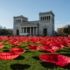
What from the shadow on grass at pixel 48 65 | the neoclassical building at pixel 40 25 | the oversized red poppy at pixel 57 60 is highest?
the neoclassical building at pixel 40 25

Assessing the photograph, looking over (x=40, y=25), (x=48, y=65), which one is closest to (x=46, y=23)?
(x=40, y=25)

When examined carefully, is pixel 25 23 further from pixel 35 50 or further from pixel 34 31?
pixel 35 50

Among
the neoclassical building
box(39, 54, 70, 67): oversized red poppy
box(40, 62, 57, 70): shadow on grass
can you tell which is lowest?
box(40, 62, 57, 70): shadow on grass

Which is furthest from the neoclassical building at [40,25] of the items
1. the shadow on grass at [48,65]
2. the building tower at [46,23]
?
the shadow on grass at [48,65]

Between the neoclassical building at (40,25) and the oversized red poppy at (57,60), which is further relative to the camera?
the neoclassical building at (40,25)

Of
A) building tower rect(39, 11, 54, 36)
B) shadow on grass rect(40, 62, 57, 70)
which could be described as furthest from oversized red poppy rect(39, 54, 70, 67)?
building tower rect(39, 11, 54, 36)

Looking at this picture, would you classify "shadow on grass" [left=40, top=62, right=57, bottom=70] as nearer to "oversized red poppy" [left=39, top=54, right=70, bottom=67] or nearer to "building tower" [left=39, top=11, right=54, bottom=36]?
"oversized red poppy" [left=39, top=54, right=70, bottom=67]

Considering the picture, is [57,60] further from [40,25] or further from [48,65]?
[40,25]

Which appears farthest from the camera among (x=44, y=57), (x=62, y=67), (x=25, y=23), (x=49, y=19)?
(x=25, y=23)

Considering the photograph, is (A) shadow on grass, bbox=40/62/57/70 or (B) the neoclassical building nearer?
(A) shadow on grass, bbox=40/62/57/70

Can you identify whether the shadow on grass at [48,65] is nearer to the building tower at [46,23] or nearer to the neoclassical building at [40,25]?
the neoclassical building at [40,25]

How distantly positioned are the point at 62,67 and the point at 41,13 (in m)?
62.7

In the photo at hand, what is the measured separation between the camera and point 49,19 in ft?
208

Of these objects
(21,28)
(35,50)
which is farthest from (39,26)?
(35,50)
